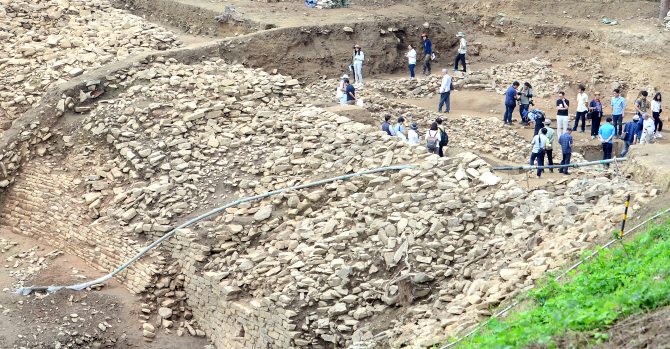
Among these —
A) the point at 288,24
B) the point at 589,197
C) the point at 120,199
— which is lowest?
the point at 120,199

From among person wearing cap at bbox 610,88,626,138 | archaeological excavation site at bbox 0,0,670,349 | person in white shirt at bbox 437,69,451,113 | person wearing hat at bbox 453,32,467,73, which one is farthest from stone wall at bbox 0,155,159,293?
person wearing hat at bbox 453,32,467,73

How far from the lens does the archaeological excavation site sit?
290 inches

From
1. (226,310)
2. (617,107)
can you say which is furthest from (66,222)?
(617,107)

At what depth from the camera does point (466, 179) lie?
9.41m

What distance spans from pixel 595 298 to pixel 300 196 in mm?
5590

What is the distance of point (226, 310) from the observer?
9516mm

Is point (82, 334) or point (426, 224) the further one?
point (82, 334)

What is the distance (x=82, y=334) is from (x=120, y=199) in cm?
264

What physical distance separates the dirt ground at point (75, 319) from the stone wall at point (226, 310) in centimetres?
44

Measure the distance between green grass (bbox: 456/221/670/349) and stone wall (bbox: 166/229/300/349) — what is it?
3108 millimetres

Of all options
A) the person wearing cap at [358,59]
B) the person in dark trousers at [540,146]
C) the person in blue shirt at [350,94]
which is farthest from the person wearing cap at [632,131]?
the person wearing cap at [358,59]

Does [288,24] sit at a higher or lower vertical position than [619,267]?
higher

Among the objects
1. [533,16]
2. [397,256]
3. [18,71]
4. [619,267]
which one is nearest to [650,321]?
[619,267]

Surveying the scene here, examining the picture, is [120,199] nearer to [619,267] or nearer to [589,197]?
[589,197]
